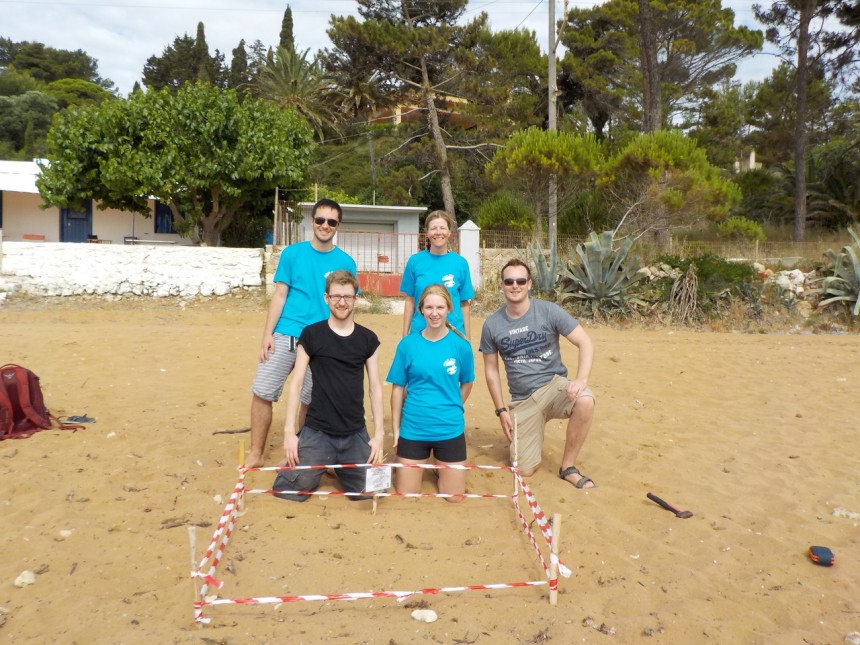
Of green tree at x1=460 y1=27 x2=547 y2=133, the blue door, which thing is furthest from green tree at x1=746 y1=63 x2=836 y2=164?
the blue door

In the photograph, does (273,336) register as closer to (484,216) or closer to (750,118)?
(484,216)

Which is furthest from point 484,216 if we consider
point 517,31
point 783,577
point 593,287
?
point 783,577

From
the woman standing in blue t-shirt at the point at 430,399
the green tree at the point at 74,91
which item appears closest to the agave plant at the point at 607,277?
the woman standing in blue t-shirt at the point at 430,399

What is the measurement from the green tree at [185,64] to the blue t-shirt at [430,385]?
4689cm

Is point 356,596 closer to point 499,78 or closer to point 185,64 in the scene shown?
point 499,78

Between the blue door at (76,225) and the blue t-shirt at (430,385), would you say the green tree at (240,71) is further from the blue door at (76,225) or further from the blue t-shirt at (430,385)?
the blue t-shirt at (430,385)

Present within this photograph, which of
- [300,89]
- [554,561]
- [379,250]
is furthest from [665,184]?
[300,89]

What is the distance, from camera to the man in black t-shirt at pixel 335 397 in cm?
405

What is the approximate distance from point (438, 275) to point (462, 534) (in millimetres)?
1781

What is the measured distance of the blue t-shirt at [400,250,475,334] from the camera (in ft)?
15.5

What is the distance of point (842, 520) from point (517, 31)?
23.1m

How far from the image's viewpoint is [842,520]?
12.8 feet

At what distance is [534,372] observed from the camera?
4.69 meters

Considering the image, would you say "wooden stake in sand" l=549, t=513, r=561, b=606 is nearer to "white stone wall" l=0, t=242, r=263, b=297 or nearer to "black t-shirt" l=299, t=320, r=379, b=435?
"black t-shirt" l=299, t=320, r=379, b=435
